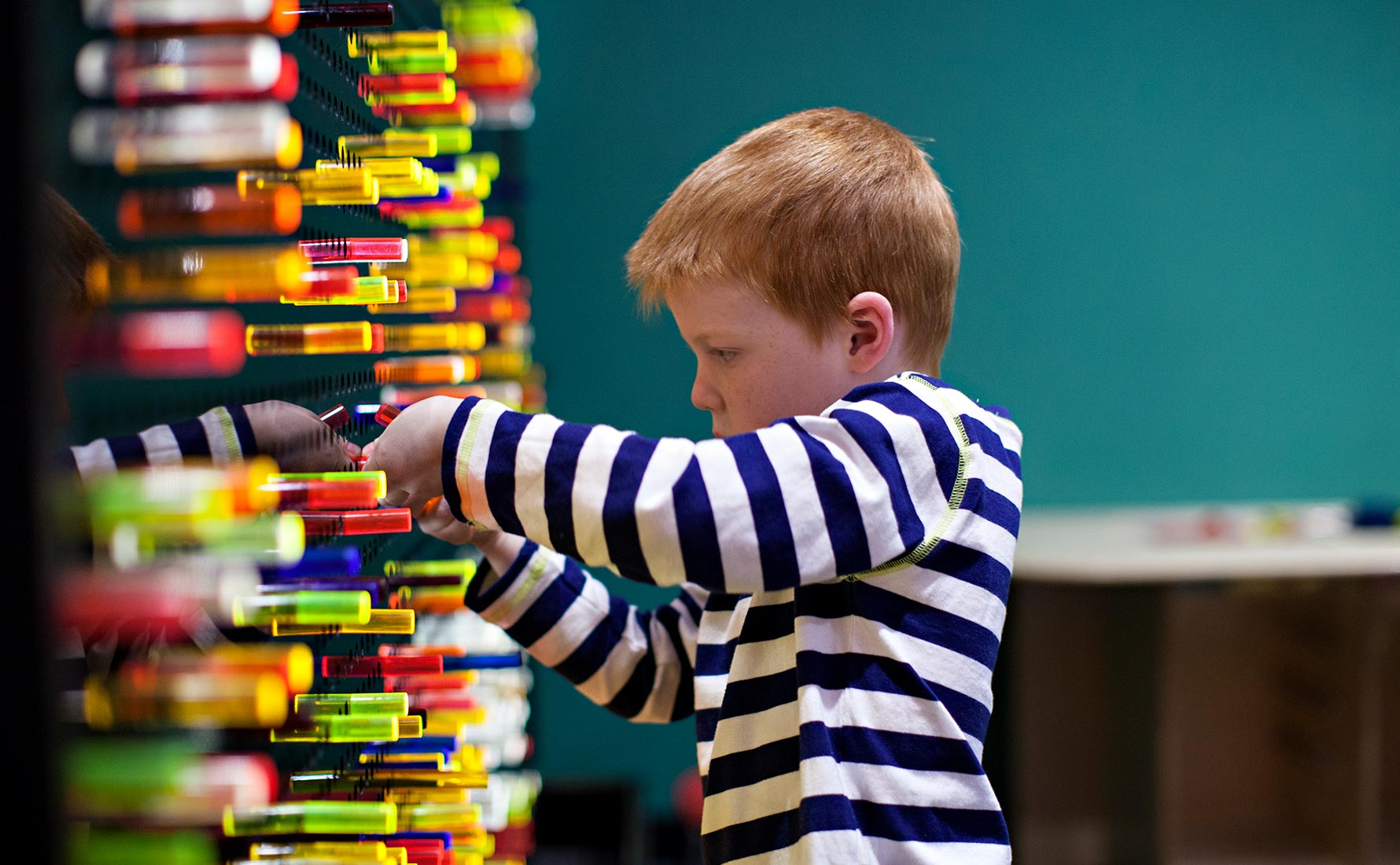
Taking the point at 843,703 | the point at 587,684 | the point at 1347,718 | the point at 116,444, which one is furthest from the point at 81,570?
the point at 1347,718

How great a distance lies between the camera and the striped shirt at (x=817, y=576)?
44 cm

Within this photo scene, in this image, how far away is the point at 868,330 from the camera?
592 mm

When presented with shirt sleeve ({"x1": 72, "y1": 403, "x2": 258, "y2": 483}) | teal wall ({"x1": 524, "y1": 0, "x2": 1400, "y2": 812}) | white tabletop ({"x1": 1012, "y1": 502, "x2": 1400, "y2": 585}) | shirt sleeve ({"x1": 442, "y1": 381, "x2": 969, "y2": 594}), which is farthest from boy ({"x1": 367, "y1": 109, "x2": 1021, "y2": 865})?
teal wall ({"x1": 524, "y1": 0, "x2": 1400, "y2": 812})

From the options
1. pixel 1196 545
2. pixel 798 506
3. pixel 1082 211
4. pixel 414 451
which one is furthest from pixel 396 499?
pixel 1082 211

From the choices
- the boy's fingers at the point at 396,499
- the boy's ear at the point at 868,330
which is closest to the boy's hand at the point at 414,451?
the boy's fingers at the point at 396,499

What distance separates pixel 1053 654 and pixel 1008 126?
83 cm

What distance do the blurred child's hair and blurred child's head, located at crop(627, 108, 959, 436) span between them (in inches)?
14.1

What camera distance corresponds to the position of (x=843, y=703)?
1.73ft

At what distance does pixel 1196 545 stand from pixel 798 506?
4.23 feet

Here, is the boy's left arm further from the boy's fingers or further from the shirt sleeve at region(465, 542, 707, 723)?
the shirt sleeve at region(465, 542, 707, 723)

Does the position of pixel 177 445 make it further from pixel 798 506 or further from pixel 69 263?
pixel 798 506

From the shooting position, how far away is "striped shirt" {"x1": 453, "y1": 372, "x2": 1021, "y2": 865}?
1.45 feet

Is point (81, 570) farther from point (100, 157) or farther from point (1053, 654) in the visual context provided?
point (1053, 654)

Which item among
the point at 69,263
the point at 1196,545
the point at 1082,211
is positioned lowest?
the point at 1196,545
